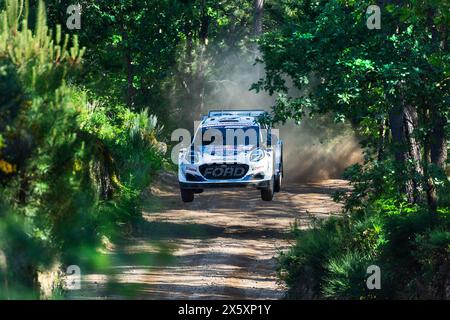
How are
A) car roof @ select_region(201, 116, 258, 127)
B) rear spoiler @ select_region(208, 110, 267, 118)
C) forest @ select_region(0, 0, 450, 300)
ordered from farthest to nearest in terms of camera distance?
rear spoiler @ select_region(208, 110, 267, 118) → car roof @ select_region(201, 116, 258, 127) → forest @ select_region(0, 0, 450, 300)

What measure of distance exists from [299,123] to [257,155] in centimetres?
120

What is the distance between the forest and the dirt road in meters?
0.55

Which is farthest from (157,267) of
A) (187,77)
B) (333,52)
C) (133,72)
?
(187,77)

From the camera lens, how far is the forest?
1127cm

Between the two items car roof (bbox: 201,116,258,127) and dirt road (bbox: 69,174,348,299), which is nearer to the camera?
dirt road (bbox: 69,174,348,299)

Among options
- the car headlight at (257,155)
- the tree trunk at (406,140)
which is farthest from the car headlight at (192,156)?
the tree trunk at (406,140)

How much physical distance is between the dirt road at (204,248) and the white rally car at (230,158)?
989mm

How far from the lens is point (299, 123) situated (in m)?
19.4

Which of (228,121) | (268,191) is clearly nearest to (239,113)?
(228,121)

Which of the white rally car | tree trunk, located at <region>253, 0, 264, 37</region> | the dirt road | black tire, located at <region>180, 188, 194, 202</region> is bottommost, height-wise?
the dirt road

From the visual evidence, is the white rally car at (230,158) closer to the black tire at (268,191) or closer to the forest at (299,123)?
the black tire at (268,191)

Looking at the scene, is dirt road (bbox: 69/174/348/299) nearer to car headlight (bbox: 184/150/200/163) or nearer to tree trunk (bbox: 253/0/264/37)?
car headlight (bbox: 184/150/200/163)

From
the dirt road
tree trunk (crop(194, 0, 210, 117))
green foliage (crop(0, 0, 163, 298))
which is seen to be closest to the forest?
green foliage (crop(0, 0, 163, 298))
